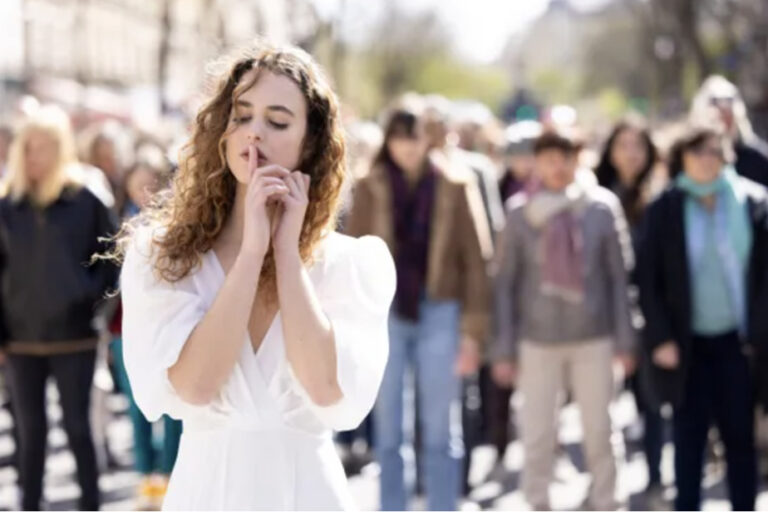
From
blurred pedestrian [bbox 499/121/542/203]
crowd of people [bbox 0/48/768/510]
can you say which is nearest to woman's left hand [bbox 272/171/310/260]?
crowd of people [bbox 0/48/768/510]

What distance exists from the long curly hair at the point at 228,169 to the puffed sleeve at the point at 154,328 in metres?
0.05

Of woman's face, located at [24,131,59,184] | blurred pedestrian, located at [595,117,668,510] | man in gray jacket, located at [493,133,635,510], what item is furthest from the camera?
blurred pedestrian, located at [595,117,668,510]

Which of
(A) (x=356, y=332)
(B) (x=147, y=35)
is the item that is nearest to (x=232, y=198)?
(A) (x=356, y=332)

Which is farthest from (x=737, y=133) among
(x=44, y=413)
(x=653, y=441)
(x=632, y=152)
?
(x=44, y=413)

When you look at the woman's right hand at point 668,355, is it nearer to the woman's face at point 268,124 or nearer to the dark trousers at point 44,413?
the dark trousers at point 44,413

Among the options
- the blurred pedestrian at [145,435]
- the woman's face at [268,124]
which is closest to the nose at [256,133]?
the woman's face at [268,124]

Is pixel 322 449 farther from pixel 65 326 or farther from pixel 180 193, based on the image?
pixel 65 326

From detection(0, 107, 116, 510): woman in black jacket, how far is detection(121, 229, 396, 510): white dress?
4340 mm

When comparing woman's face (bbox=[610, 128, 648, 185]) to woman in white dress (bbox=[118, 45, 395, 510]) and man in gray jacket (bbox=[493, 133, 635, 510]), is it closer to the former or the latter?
man in gray jacket (bbox=[493, 133, 635, 510])

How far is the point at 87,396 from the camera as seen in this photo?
8375 mm

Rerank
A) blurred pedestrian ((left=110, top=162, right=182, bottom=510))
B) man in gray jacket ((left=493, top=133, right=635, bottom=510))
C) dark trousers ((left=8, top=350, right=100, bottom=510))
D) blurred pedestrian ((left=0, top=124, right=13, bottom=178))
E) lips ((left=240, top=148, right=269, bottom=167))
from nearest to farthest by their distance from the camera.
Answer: lips ((left=240, top=148, right=269, bottom=167)) → dark trousers ((left=8, top=350, right=100, bottom=510)) → man in gray jacket ((left=493, top=133, right=635, bottom=510)) → blurred pedestrian ((left=110, top=162, right=182, bottom=510)) → blurred pedestrian ((left=0, top=124, right=13, bottom=178))

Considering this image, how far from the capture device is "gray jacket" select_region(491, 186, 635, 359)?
853 cm

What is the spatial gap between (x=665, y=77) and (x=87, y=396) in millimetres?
38349

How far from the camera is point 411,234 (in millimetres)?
8578
